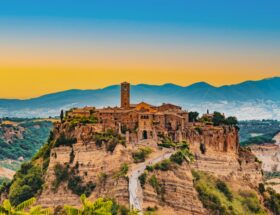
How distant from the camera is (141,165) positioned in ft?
185

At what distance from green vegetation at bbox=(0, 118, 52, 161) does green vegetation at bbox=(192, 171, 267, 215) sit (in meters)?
75.8

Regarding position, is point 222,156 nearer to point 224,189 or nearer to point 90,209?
point 224,189

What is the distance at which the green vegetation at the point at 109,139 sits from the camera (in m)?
57.7

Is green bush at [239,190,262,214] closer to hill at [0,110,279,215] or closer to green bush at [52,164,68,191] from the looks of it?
hill at [0,110,279,215]

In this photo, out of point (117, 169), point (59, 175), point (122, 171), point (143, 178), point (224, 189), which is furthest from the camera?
point (224, 189)

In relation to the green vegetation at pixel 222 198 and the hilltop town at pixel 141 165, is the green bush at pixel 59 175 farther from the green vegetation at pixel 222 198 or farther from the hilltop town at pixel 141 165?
the green vegetation at pixel 222 198

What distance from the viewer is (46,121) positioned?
169 meters

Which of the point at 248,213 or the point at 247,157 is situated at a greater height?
the point at 247,157

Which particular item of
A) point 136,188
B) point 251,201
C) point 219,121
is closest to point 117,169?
point 136,188

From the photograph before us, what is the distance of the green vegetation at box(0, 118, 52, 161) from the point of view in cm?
13350

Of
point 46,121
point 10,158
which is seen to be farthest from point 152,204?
point 46,121

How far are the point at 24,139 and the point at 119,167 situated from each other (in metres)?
92.7

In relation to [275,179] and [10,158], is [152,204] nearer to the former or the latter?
[275,179]

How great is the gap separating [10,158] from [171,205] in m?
80.9
